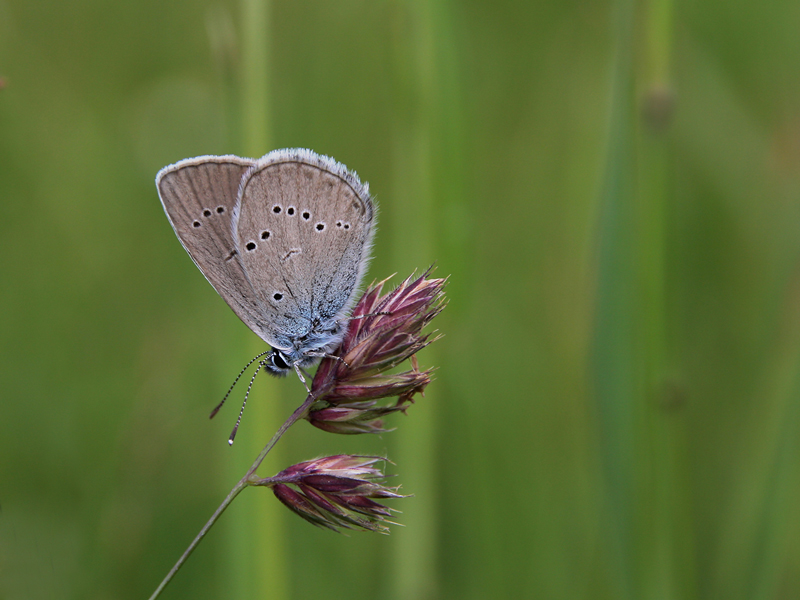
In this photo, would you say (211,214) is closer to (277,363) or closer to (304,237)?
(304,237)

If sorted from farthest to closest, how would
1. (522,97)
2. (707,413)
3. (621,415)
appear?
(522,97)
(707,413)
(621,415)

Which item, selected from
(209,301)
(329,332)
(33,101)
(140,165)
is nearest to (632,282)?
(329,332)

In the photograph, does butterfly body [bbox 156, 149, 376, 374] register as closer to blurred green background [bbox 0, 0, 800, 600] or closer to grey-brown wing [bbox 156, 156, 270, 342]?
grey-brown wing [bbox 156, 156, 270, 342]

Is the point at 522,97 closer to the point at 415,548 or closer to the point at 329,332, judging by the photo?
the point at 329,332

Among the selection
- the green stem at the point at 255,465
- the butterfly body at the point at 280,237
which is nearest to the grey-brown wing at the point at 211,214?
the butterfly body at the point at 280,237

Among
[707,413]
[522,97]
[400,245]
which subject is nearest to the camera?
[400,245]

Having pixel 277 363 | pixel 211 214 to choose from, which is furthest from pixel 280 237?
pixel 277 363

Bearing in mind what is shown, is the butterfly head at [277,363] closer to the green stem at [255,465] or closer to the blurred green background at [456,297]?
the blurred green background at [456,297]
